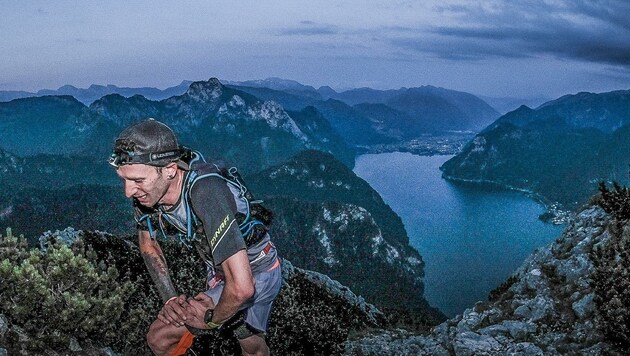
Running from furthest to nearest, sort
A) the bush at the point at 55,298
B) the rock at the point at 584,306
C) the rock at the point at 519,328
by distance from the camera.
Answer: the rock at the point at 519,328
the rock at the point at 584,306
the bush at the point at 55,298

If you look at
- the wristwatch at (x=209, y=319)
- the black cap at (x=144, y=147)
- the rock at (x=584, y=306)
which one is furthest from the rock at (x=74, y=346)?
the rock at (x=584, y=306)

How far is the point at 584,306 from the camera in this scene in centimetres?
948

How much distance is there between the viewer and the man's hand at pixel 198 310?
4.38 meters

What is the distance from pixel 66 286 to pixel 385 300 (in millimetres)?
139096

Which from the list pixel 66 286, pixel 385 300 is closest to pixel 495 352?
pixel 66 286

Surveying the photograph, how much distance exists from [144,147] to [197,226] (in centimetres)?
85

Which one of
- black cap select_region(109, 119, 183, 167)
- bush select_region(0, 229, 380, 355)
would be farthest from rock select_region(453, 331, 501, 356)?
black cap select_region(109, 119, 183, 167)

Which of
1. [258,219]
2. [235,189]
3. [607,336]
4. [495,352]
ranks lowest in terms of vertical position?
[495,352]

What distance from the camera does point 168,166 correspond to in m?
4.07

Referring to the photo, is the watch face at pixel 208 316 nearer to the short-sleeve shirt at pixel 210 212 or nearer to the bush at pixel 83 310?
the short-sleeve shirt at pixel 210 212

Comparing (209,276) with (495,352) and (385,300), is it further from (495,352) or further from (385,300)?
(385,300)

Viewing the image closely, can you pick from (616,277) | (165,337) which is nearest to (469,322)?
(616,277)

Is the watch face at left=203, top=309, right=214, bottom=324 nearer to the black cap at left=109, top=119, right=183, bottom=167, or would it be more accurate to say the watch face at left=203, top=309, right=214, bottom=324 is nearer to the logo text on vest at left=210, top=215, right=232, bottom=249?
the logo text on vest at left=210, top=215, right=232, bottom=249

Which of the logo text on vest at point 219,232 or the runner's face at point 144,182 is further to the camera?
the runner's face at point 144,182
